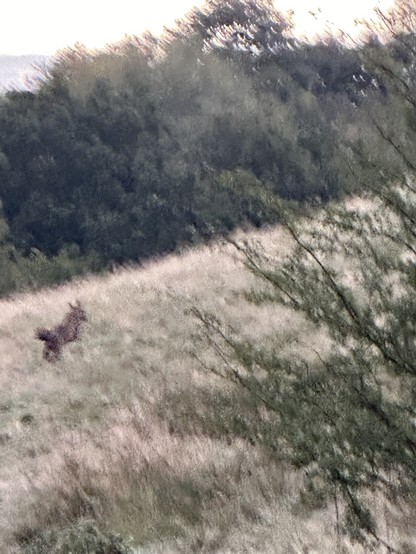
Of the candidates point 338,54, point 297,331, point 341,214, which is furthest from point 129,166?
point 341,214

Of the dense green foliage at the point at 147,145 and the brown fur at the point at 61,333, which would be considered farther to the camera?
the dense green foliage at the point at 147,145

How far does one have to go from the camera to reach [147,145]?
29.7m

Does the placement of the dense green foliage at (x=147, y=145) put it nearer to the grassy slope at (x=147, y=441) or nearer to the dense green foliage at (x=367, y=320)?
the grassy slope at (x=147, y=441)

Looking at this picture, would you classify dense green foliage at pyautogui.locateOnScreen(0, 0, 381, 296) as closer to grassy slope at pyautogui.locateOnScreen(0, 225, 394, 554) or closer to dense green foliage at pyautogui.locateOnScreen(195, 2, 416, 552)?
grassy slope at pyautogui.locateOnScreen(0, 225, 394, 554)


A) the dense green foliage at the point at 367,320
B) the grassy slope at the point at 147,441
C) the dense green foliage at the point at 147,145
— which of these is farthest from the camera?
the dense green foliage at the point at 147,145

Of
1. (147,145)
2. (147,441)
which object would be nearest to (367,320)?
(147,441)

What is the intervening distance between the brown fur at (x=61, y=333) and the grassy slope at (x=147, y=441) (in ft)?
0.58

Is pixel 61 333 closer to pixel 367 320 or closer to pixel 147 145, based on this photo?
pixel 367 320

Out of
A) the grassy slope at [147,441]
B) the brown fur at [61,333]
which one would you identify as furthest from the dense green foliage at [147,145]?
the grassy slope at [147,441]

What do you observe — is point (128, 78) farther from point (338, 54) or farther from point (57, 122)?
point (338, 54)

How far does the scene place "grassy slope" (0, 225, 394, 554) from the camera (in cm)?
530

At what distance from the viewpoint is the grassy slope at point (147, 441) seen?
5.30 metres

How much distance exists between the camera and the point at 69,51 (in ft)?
110

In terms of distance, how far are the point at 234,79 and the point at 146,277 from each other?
720 inches
